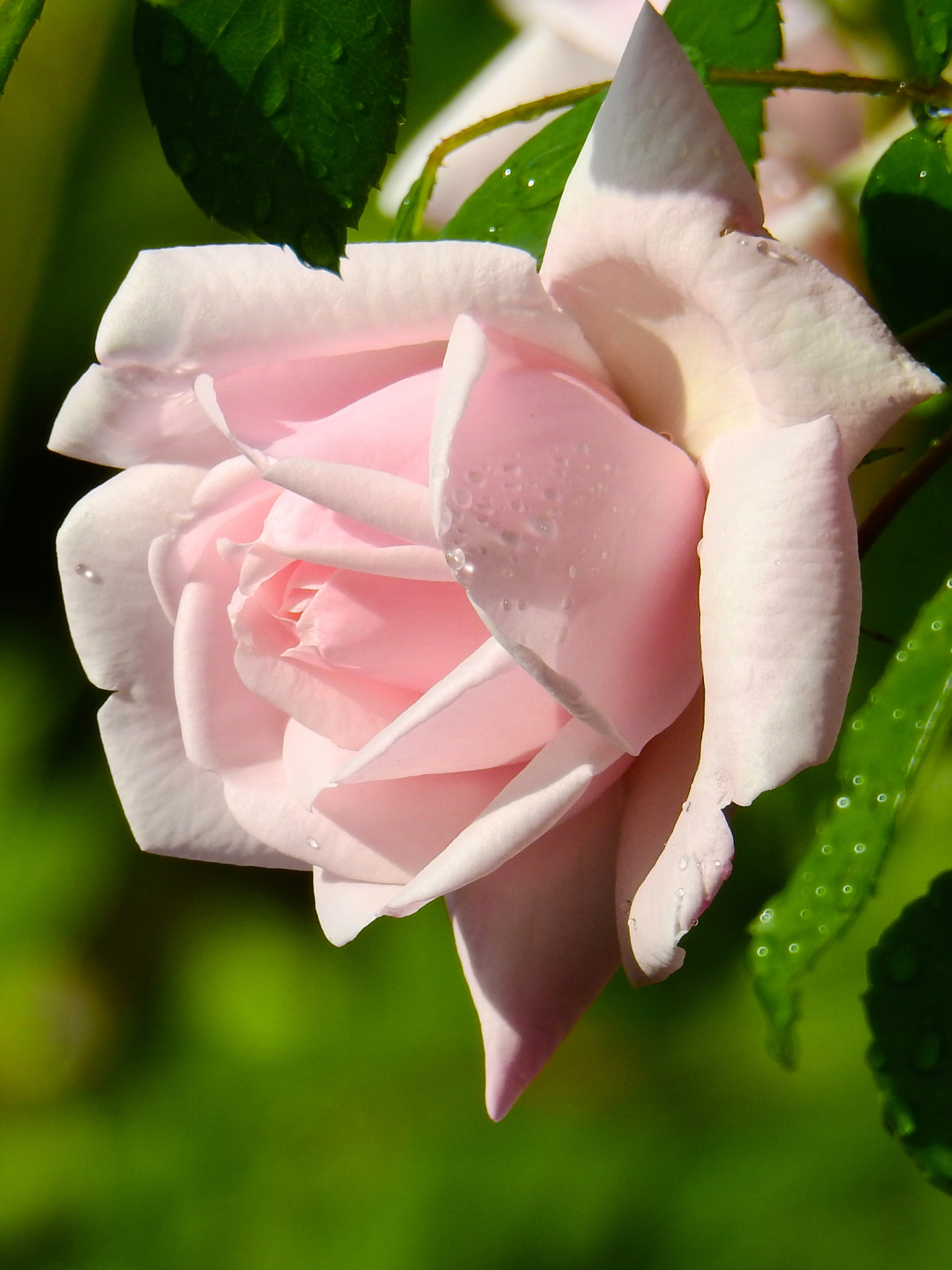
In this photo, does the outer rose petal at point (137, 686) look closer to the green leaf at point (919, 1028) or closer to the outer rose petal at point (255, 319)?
the outer rose petal at point (255, 319)

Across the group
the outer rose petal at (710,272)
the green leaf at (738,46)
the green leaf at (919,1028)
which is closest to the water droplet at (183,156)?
the outer rose petal at (710,272)

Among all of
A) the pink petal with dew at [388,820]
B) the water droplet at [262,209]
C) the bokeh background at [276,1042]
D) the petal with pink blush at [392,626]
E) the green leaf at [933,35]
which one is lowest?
the bokeh background at [276,1042]

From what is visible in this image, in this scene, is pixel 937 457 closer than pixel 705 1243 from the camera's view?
Yes

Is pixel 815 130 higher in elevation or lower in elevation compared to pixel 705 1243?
higher

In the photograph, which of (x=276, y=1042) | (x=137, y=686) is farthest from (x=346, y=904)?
(x=276, y=1042)

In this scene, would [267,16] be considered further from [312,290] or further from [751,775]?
[751,775]

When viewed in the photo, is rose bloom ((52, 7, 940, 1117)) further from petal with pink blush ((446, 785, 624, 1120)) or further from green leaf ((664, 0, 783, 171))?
green leaf ((664, 0, 783, 171))

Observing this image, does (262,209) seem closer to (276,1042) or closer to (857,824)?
(857,824)

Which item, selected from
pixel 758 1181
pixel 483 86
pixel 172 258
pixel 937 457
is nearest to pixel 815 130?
pixel 483 86
